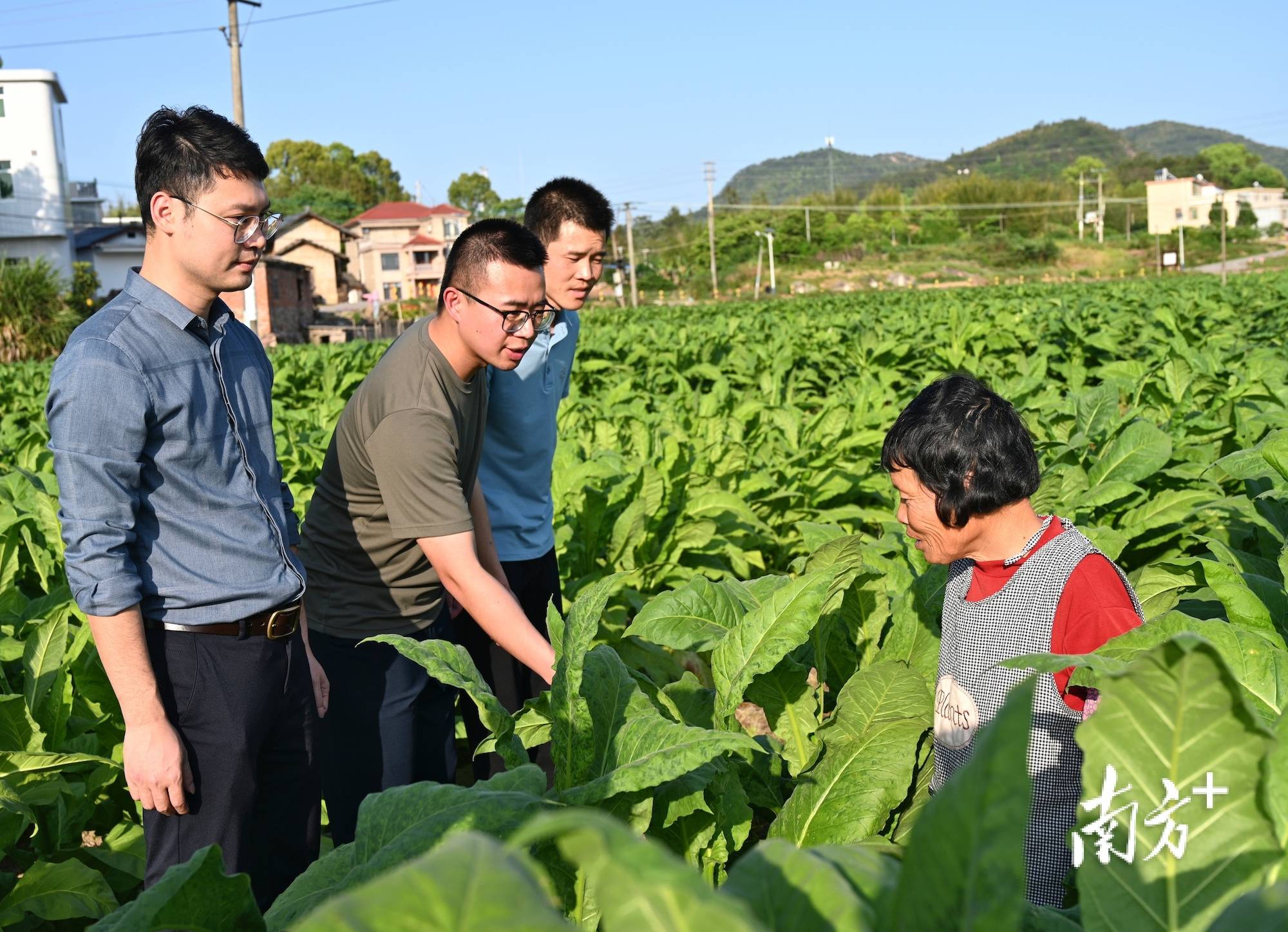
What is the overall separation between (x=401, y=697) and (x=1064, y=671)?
68.8 inches

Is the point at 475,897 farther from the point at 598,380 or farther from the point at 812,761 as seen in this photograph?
the point at 598,380

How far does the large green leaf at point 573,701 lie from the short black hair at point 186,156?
1326mm

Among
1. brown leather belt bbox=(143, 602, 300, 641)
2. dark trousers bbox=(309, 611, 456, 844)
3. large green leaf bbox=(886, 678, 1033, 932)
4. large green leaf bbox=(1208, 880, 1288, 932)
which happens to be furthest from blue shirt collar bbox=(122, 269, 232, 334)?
large green leaf bbox=(1208, 880, 1288, 932)

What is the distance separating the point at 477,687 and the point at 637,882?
109cm

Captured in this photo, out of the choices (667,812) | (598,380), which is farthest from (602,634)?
(598,380)

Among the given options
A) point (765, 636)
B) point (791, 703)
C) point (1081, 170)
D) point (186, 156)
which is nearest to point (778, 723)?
point (791, 703)

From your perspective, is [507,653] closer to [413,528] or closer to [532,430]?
[532,430]

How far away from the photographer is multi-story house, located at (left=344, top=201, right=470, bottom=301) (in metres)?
77.7

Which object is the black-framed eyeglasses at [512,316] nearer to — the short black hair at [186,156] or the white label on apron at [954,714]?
the short black hair at [186,156]

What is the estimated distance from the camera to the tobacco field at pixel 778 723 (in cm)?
71

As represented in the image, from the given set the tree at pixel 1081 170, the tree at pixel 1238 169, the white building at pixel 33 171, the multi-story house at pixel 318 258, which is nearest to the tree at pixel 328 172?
the multi-story house at pixel 318 258

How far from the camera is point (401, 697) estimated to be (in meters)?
3.06

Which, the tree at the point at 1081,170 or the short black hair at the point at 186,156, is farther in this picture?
the tree at the point at 1081,170

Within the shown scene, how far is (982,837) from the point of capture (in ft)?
2.31
